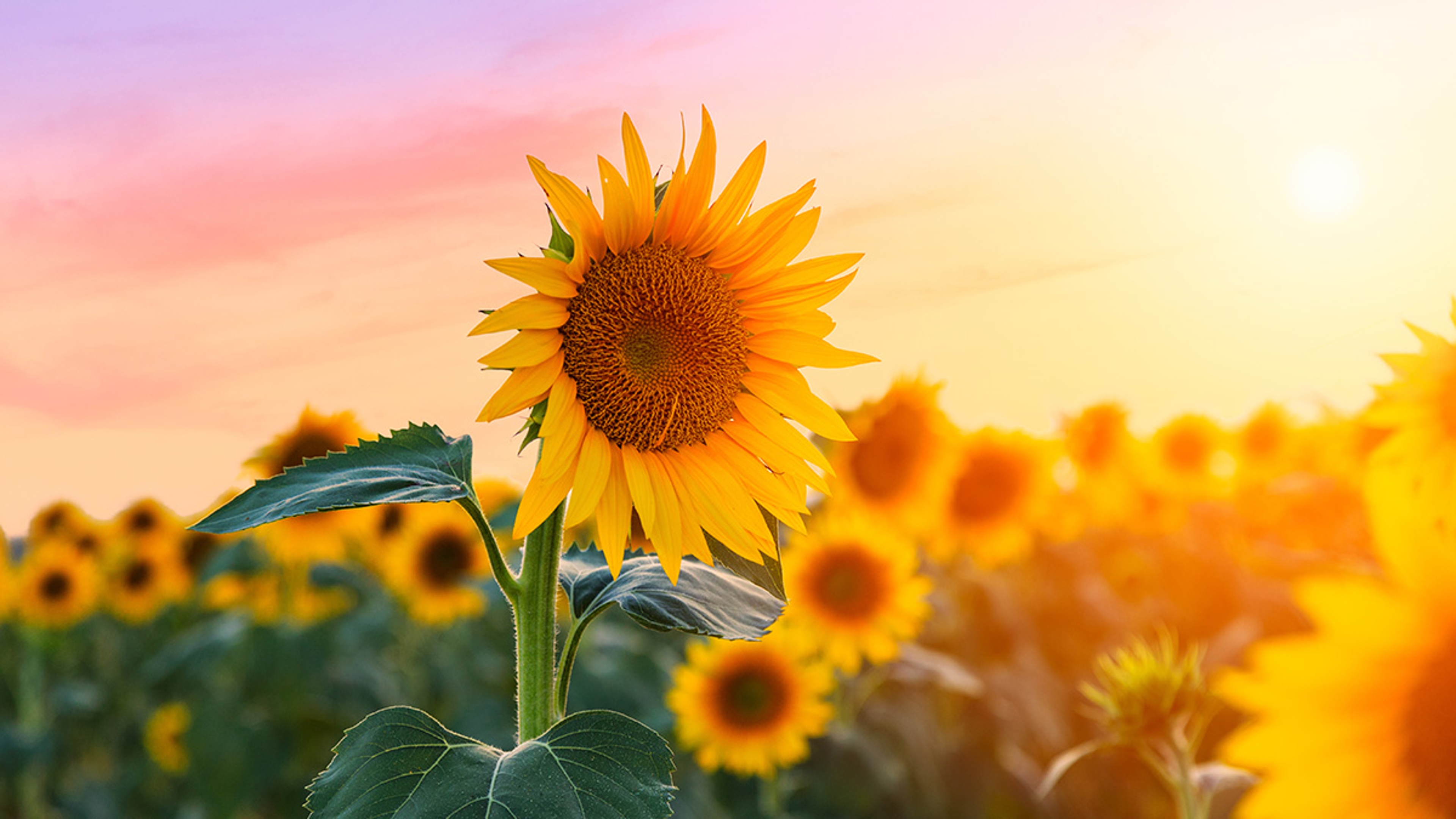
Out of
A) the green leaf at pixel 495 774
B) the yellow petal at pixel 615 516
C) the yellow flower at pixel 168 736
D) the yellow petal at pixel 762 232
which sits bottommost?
the yellow flower at pixel 168 736

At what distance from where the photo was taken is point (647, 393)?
4.18ft

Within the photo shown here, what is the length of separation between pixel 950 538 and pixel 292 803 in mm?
2980

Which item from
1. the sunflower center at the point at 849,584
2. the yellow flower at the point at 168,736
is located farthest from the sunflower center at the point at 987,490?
the yellow flower at the point at 168,736

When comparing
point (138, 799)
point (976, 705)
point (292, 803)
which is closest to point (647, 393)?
point (976, 705)

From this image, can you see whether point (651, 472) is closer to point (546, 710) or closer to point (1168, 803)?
point (546, 710)

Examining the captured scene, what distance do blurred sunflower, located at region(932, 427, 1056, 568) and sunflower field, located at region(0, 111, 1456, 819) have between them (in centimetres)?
2

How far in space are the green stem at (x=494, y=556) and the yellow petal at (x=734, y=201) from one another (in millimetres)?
413

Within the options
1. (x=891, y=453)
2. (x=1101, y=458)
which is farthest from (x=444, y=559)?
(x=1101, y=458)

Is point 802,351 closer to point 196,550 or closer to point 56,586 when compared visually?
point 196,550

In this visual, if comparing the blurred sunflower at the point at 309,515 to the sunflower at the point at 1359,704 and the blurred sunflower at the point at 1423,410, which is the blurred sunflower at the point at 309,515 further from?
the sunflower at the point at 1359,704

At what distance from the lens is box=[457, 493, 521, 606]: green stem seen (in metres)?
1.12

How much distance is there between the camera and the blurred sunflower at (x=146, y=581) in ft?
19.6

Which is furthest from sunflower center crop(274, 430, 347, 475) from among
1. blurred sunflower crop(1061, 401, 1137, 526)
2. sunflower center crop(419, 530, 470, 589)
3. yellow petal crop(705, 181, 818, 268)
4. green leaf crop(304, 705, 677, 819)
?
blurred sunflower crop(1061, 401, 1137, 526)

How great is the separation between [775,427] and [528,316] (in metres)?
0.34
